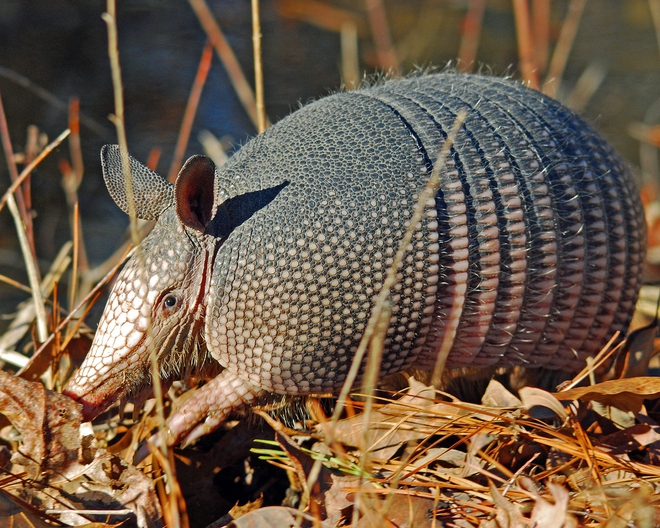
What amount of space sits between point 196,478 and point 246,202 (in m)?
1.17

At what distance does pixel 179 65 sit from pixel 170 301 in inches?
285

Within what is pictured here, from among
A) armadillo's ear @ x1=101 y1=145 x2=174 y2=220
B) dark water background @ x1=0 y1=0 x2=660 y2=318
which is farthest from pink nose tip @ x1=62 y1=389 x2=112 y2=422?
dark water background @ x1=0 y1=0 x2=660 y2=318

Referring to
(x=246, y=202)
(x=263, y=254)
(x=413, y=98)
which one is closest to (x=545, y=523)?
(x=263, y=254)

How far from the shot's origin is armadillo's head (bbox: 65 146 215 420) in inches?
112

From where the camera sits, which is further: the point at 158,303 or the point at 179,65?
the point at 179,65

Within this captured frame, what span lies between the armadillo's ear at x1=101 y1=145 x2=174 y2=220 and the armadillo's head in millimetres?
92

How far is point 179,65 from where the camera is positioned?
9539 millimetres

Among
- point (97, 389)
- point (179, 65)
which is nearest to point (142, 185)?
point (97, 389)

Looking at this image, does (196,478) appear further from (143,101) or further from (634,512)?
(143,101)

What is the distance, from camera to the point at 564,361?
3.59 metres

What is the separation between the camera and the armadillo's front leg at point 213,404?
3059mm

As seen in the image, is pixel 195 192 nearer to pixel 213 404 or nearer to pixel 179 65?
pixel 213 404

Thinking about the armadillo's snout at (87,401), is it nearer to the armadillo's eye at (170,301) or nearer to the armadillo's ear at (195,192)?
the armadillo's eye at (170,301)

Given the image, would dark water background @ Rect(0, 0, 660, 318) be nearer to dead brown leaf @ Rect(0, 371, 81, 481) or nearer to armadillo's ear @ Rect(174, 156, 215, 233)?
dead brown leaf @ Rect(0, 371, 81, 481)
